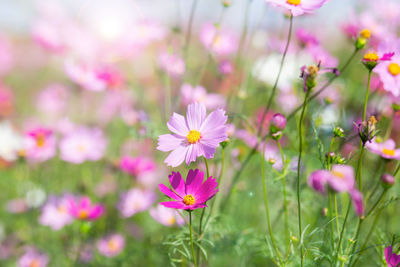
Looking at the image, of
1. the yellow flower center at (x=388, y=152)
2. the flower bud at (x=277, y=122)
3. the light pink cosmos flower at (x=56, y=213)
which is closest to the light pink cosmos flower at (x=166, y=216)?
the light pink cosmos flower at (x=56, y=213)

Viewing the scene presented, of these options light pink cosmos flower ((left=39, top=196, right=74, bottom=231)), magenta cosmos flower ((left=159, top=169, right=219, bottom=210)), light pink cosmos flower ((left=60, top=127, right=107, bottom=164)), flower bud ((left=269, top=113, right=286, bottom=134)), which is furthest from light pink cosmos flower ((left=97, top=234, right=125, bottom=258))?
flower bud ((left=269, top=113, right=286, bottom=134))

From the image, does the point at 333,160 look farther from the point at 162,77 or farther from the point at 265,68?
the point at 265,68

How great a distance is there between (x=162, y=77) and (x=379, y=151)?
0.82m

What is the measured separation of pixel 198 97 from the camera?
52.9 inches

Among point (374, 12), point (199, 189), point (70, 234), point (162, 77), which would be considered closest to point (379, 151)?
point (199, 189)

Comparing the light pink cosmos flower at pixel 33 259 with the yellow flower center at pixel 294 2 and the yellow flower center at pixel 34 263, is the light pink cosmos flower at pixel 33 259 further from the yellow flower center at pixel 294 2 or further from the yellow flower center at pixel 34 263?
the yellow flower center at pixel 294 2

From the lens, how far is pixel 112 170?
4.71 ft

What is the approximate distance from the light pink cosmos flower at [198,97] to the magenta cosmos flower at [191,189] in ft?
1.75

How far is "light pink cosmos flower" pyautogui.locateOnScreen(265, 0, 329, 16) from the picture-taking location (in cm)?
67

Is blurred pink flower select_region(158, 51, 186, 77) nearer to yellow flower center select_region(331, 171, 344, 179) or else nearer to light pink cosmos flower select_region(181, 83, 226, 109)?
light pink cosmos flower select_region(181, 83, 226, 109)

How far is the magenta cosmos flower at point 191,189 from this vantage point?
2.01 ft

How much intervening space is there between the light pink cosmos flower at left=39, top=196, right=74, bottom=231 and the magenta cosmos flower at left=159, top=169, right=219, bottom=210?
0.71 m

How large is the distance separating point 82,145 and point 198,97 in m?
0.50

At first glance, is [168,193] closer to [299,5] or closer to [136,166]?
[299,5]
